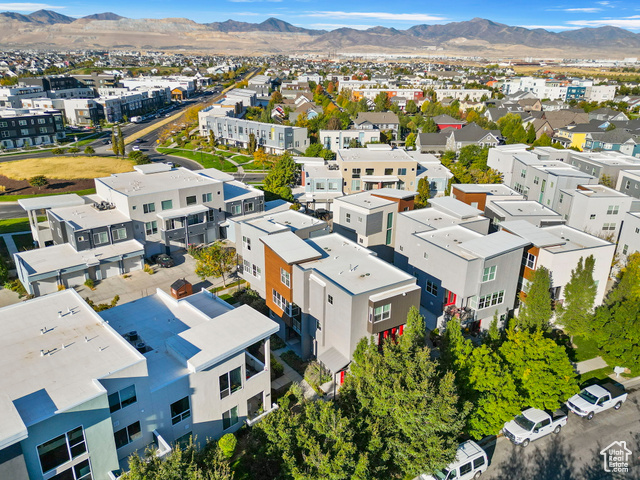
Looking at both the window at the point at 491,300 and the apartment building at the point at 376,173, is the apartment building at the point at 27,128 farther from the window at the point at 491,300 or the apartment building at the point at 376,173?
the window at the point at 491,300

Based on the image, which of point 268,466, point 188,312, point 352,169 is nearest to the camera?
point 268,466

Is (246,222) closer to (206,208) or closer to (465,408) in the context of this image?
(206,208)

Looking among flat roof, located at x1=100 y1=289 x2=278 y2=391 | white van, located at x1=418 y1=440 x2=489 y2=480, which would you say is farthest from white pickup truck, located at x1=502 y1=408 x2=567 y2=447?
flat roof, located at x1=100 y1=289 x2=278 y2=391

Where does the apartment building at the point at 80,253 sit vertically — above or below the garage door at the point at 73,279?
above

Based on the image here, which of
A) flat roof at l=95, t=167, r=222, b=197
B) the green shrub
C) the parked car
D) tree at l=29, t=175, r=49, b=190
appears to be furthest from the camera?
tree at l=29, t=175, r=49, b=190

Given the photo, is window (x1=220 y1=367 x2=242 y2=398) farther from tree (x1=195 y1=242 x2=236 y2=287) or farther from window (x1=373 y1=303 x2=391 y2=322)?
tree (x1=195 y1=242 x2=236 y2=287)

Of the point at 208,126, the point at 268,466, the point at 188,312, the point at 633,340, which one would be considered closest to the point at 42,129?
the point at 208,126

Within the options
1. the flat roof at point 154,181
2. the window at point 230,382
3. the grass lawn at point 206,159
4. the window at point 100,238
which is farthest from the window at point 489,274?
the grass lawn at point 206,159
